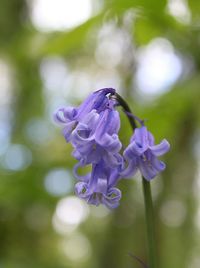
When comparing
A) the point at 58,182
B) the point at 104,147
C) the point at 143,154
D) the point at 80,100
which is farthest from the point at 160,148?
the point at 80,100

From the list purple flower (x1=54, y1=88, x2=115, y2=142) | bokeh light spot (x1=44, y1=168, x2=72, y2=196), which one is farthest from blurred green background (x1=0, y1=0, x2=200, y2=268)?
purple flower (x1=54, y1=88, x2=115, y2=142)

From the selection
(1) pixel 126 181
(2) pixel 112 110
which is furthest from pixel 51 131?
(2) pixel 112 110

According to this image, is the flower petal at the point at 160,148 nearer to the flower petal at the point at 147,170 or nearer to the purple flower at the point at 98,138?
the flower petal at the point at 147,170

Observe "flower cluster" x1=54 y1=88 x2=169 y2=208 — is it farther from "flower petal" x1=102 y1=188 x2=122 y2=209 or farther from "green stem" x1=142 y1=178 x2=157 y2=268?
"green stem" x1=142 y1=178 x2=157 y2=268

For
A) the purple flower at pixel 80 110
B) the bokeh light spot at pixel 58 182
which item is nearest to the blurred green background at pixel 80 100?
the bokeh light spot at pixel 58 182

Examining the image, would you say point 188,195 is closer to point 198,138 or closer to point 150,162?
point 198,138

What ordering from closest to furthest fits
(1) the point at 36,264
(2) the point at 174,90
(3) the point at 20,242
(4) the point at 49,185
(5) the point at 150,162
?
(5) the point at 150,162 < (2) the point at 174,90 < (4) the point at 49,185 < (1) the point at 36,264 < (3) the point at 20,242
